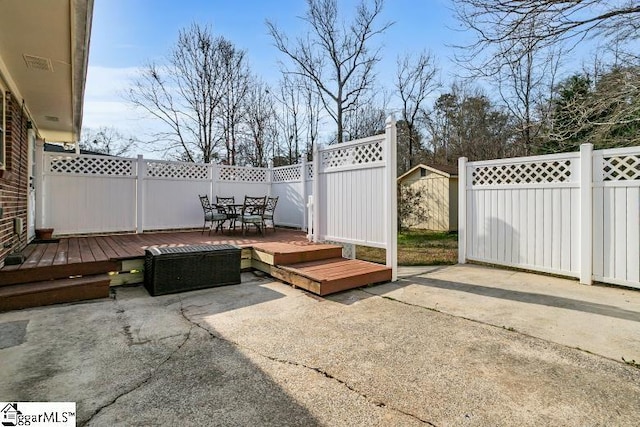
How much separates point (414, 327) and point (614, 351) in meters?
1.38

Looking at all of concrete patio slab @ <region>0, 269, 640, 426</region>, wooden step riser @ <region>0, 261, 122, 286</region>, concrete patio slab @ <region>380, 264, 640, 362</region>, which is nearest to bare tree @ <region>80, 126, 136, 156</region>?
wooden step riser @ <region>0, 261, 122, 286</region>

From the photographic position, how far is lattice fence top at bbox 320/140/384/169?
4590 mm

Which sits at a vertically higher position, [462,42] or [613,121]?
[462,42]

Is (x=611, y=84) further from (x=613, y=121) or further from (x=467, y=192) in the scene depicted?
(x=467, y=192)

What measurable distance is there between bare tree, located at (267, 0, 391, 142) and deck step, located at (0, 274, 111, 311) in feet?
33.0

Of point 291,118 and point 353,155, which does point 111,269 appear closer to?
point 353,155

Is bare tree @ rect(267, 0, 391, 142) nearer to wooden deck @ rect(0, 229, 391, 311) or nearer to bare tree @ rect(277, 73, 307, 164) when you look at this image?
bare tree @ rect(277, 73, 307, 164)

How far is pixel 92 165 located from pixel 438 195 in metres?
11.7

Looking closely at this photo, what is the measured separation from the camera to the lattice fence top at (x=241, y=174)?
830 centimetres

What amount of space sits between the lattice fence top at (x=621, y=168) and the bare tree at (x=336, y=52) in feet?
29.8

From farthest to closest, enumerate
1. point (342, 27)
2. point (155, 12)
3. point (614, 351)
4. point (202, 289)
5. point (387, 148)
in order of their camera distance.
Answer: point (342, 27)
point (155, 12)
point (387, 148)
point (202, 289)
point (614, 351)

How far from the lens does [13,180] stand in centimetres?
427

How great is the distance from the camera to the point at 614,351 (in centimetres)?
233

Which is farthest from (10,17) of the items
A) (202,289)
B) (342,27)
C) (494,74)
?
(342,27)
